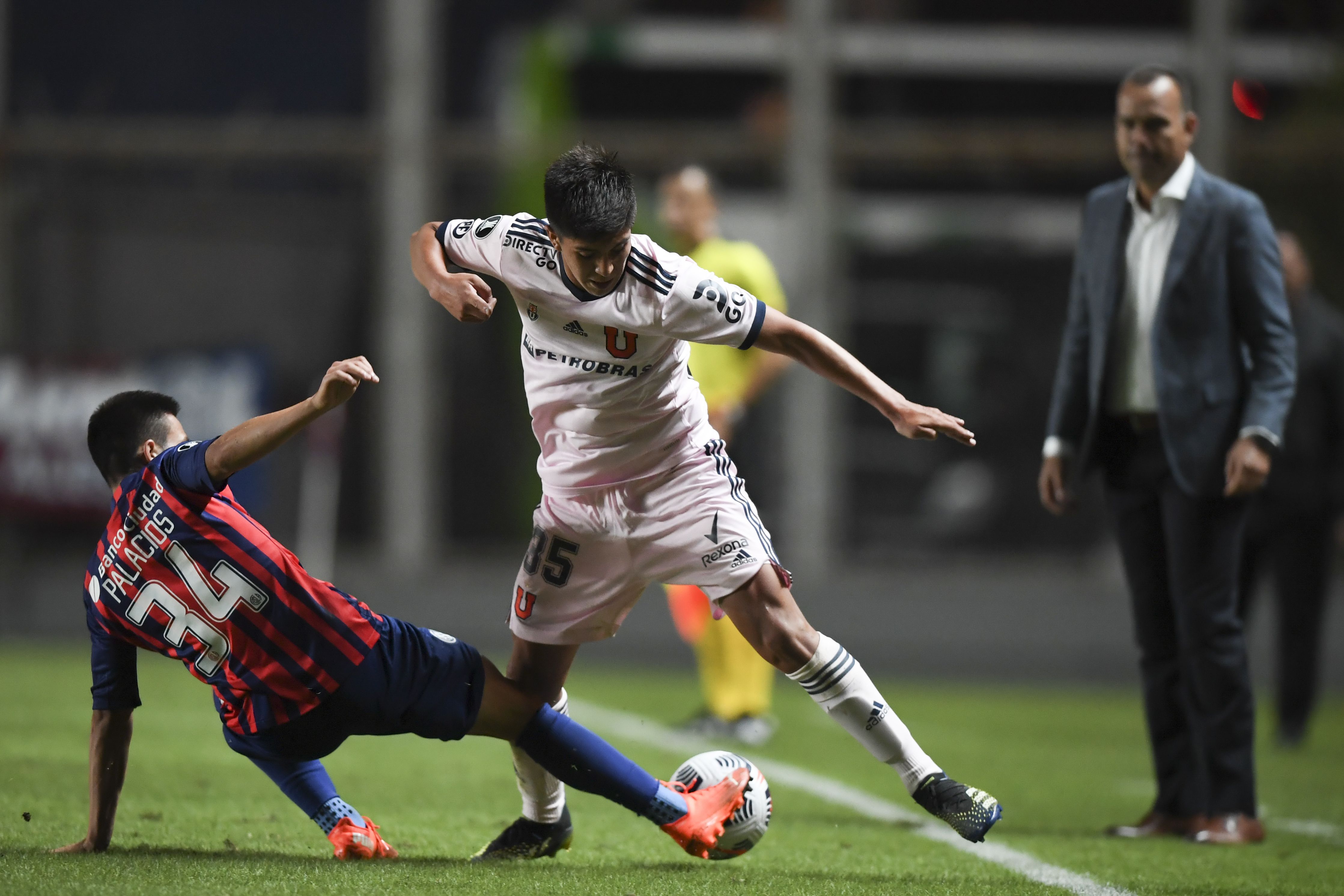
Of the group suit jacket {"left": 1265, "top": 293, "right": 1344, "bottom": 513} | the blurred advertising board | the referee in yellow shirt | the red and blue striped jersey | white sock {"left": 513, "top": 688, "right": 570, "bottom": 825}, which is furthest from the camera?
the blurred advertising board

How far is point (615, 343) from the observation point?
3.67m

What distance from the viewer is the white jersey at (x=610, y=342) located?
3.57 meters

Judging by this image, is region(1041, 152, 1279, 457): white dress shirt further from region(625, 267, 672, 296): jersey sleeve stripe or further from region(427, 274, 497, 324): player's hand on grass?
region(427, 274, 497, 324): player's hand on grass

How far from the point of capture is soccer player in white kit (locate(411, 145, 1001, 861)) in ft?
11.8

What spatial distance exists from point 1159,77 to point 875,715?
2.10 meters

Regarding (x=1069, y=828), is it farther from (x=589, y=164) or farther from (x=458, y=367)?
(x=458, y=367)

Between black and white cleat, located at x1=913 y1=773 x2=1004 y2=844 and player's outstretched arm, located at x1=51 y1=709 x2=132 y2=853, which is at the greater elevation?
player's outstretched arm, located at x1=51 y1=709 x2=132 y2=853

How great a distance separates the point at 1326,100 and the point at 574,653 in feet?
36.6

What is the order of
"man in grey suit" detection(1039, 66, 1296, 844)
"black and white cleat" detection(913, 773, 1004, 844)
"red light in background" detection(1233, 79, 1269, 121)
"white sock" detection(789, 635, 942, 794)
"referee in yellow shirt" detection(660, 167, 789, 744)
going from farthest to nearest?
1. "red light in background" detection(1233, 79, 1269, 121)
2. "referee in yellow shirt" detection(660, 167, 789, 744)
3. "man in grey suit" detection(1039, 66, 1296, 844)
4. "white sock" detection(789, 635, 942, 794)
5. "black and white cleat" detection(913, 773, 1004, 844)

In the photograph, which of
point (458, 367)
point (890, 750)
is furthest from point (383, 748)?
point (458, 367)

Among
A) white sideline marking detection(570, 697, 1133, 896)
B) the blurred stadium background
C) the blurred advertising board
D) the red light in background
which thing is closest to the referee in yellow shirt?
white sideline marking detection(570, 697, 1133, 896)

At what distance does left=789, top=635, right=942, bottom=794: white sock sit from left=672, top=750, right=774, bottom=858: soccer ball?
249mm

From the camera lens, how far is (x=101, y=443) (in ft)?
11.7

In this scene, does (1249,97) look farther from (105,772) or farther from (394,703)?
(105,772)
